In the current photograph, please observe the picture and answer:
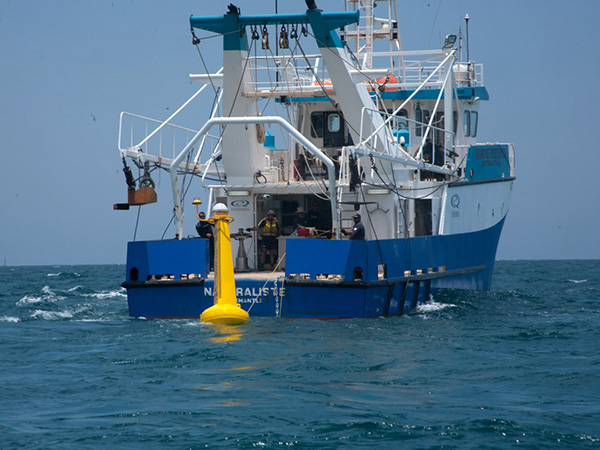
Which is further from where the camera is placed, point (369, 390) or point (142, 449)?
point (369, 390)

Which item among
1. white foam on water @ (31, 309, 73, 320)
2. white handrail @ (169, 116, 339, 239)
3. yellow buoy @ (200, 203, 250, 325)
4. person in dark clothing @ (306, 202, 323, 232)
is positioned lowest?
white foam on water @ (31, 309, 73, 320)

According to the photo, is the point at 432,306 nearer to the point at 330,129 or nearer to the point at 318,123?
the point at 330,129

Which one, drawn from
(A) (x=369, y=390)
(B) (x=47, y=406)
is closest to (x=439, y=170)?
(A) (x=369, y=390)

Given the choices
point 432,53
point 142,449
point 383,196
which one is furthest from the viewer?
point 432,53

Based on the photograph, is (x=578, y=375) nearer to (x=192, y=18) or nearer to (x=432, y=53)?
(x=192, y=18)

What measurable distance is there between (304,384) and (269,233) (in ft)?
25.2

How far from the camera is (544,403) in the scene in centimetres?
827

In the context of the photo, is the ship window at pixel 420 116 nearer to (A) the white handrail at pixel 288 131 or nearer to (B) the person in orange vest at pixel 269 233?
(B) the person in orange vest at pixel 269 233

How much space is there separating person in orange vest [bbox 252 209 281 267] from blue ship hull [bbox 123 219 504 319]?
214cm

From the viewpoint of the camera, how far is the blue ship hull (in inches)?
531

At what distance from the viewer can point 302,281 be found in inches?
531

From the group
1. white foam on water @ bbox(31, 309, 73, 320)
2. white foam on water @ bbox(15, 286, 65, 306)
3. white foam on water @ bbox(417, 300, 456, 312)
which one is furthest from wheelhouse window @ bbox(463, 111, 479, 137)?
white foam on water @ bbox(15, 286, 65, 306)

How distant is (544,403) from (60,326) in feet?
29.8

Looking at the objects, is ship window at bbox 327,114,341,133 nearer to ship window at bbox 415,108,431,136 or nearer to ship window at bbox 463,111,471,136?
ship window at bbox 415,108,431,136
